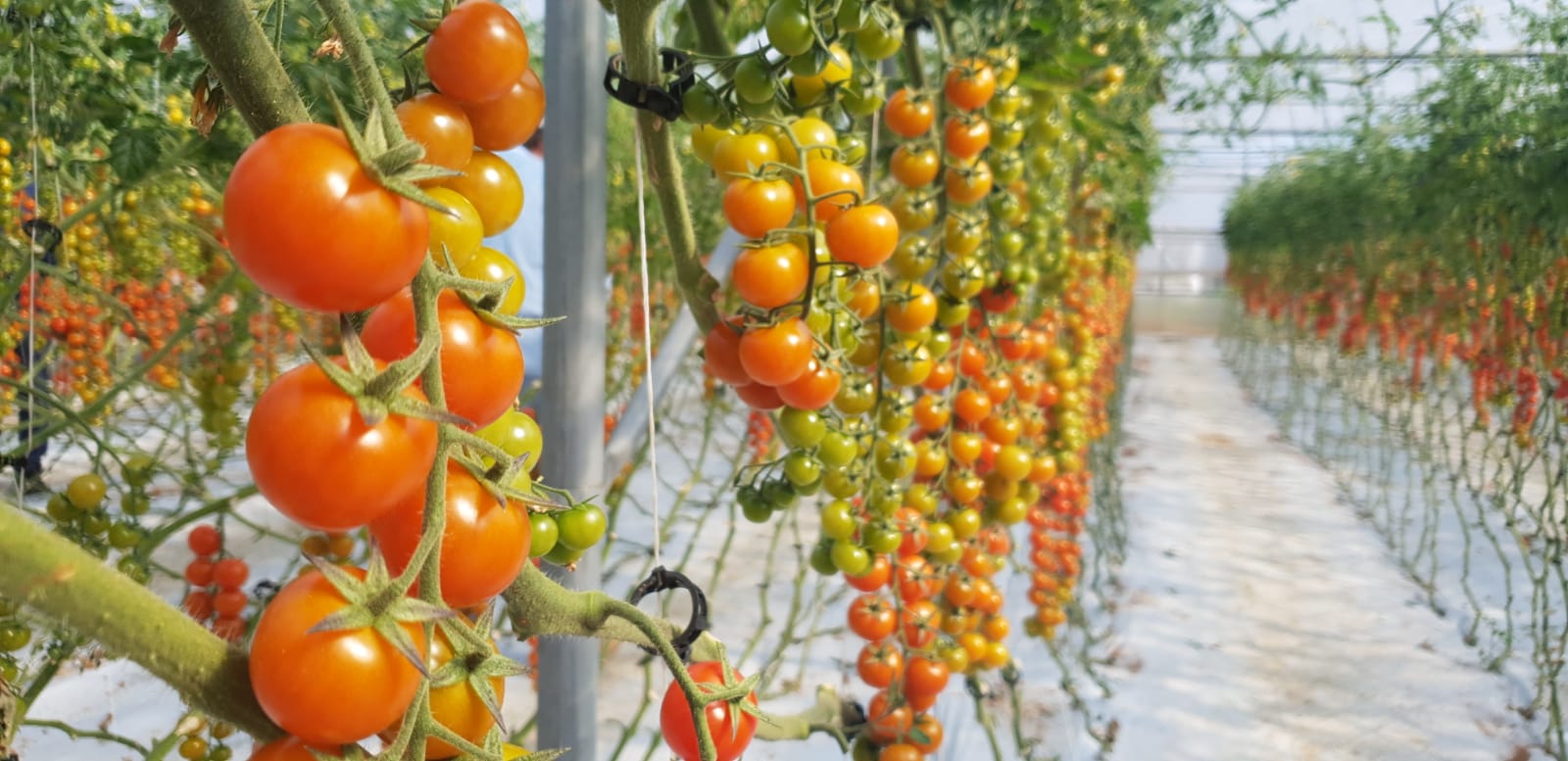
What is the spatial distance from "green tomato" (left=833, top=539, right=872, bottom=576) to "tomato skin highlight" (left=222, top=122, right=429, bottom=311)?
63 centimetres

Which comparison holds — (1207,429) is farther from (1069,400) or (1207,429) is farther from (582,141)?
(582,141)

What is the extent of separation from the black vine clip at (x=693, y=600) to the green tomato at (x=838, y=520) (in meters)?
0.35

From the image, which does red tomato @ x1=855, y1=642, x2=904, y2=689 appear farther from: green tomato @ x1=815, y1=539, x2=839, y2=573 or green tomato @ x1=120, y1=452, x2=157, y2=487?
green tomato @ x1=120, y1=452, x2=157, y2=487

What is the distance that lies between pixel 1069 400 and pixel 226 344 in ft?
3.46

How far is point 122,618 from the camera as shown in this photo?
19cm

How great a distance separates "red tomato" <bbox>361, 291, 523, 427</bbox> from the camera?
23 centimetres

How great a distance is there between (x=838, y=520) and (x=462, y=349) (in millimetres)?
573

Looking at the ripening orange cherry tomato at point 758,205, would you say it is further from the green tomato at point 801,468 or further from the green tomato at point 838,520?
the green tomato at point 838,520

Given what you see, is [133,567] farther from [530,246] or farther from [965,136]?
[530,246]

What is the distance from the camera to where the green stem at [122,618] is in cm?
18

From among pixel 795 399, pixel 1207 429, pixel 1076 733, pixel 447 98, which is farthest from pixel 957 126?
pixel 1207 429

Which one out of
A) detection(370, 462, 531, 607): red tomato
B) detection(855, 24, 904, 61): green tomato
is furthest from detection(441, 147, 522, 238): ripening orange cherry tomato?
detection(855, 24, 904, 61): green tomato

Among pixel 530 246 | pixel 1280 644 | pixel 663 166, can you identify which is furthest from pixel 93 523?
pixel 1280 644

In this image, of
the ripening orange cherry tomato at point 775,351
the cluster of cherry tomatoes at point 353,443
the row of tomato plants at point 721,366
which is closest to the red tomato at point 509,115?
the row of tomato plants at point 721,366
